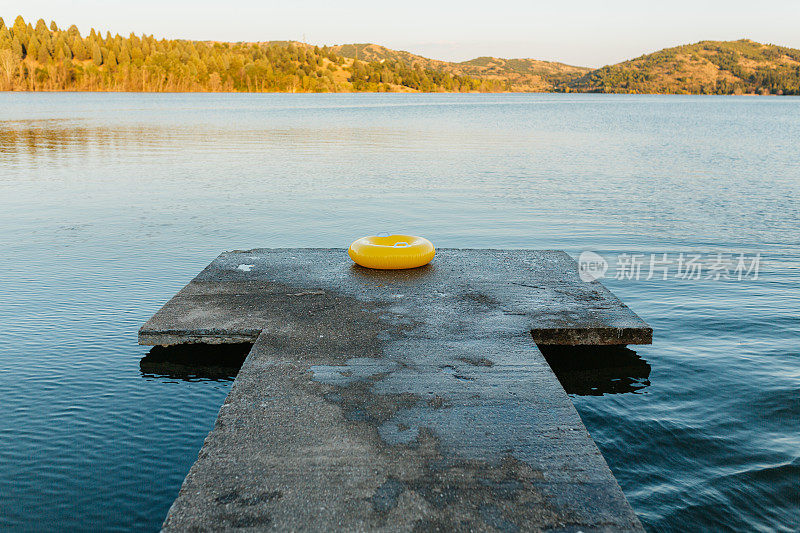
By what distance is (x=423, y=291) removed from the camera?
755 cm

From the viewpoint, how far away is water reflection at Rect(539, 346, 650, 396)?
634 centimetres

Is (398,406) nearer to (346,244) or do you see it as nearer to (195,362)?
(195,362)

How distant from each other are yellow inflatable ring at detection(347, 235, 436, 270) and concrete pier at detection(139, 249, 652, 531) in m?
0.25

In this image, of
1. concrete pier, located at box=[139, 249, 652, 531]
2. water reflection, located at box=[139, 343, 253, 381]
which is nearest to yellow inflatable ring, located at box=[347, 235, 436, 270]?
concrete pier, located at box=[139, 249, 652, 531]

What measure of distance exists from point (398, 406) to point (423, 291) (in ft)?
9.85

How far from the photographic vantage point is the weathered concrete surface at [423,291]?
639 cm

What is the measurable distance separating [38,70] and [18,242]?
160760 millimetres

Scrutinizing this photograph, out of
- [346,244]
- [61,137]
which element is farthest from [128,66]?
[346,244]

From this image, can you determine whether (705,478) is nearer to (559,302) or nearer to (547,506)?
(547,506)

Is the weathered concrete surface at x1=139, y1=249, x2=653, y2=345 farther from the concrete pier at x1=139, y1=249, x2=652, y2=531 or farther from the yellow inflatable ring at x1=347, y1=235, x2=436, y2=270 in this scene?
the yellow inflatable ring at x1=347, y1=235, x2=436, y2=270

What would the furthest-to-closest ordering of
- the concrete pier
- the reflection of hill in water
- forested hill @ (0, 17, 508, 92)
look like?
forested hill @ (0, 17, 508, 92) → the reflection of hill in water → the concrete pier

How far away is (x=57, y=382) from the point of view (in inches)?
243

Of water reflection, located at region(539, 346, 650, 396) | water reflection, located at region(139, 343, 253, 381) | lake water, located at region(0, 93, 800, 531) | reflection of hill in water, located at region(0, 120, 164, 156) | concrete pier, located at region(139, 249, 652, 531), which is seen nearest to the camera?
concrete pier, located at region(139, 249, 652, 531)

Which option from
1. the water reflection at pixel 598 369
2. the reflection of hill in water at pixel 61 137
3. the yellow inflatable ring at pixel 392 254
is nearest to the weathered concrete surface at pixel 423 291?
the yellow inflatable ring at pixel 392 254
